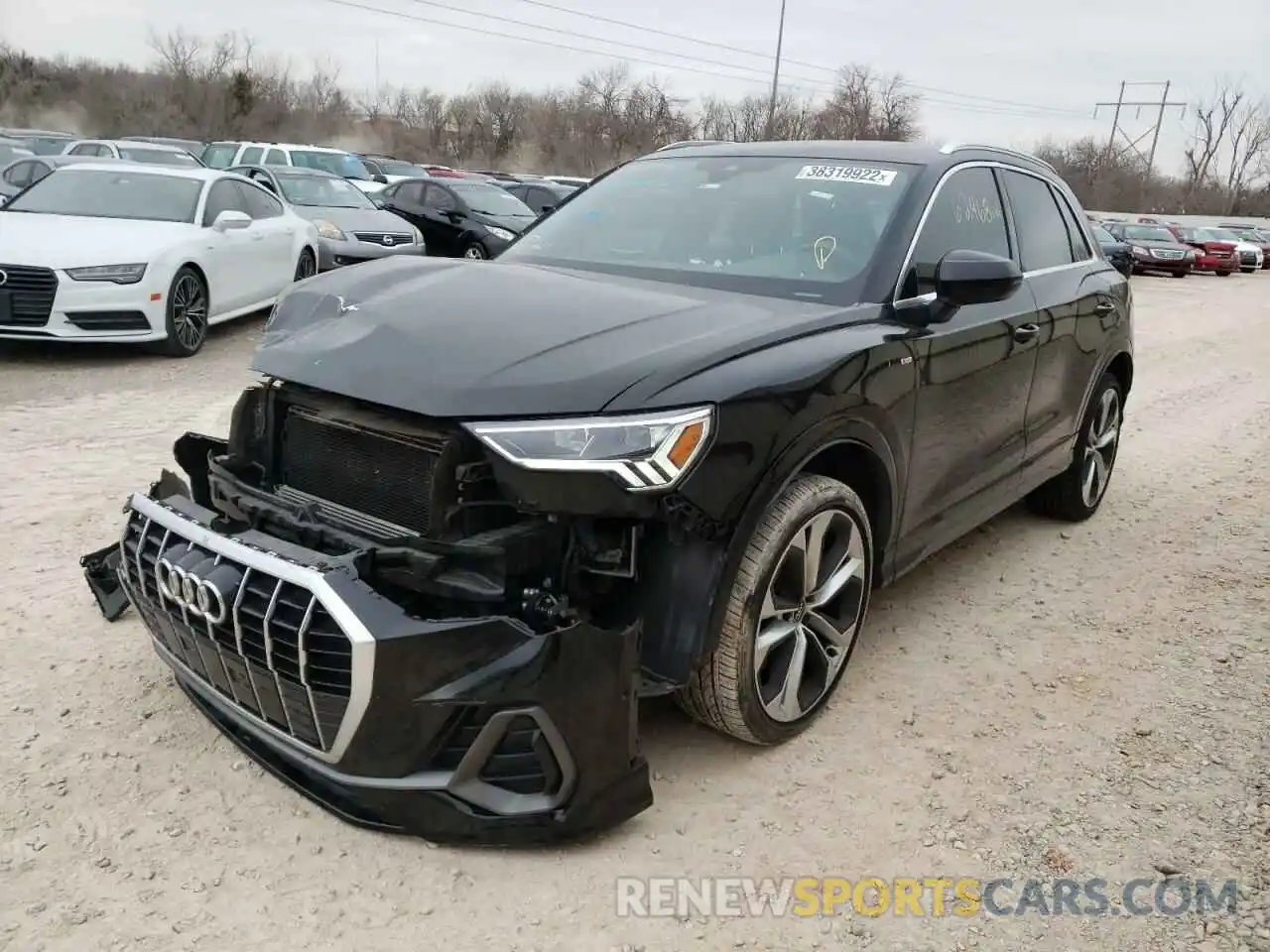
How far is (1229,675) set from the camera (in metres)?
3.83

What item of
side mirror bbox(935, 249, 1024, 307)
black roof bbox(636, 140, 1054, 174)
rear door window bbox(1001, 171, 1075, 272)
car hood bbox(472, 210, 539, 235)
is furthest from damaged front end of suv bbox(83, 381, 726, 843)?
car hood bbox(472, 210, 539, 235)

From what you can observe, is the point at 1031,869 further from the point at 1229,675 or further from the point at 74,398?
the point at 74,398

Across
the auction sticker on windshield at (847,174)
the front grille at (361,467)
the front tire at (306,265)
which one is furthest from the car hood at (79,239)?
the auction sticker on windshield at (847,174)

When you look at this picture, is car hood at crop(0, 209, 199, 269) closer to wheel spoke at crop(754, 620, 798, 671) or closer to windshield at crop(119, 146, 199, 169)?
wheel spoke at crop(754, 620, 798, 671)

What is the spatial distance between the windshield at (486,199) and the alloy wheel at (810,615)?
43.7 ft

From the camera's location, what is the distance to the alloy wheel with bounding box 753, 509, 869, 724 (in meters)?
2.91

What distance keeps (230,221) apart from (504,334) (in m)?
7.00

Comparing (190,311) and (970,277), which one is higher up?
(970,277)

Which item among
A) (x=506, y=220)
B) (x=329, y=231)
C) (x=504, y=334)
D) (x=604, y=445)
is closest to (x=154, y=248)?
(x=329, y=231)

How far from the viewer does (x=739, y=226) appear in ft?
12.0

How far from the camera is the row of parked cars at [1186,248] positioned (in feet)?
95.0

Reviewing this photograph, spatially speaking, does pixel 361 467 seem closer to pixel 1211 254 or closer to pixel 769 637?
pixel 769 637

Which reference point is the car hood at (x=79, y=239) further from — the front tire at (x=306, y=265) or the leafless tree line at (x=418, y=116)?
the leafless tree line at (x=418, y=116)

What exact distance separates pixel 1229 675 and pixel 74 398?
6.66 meters
